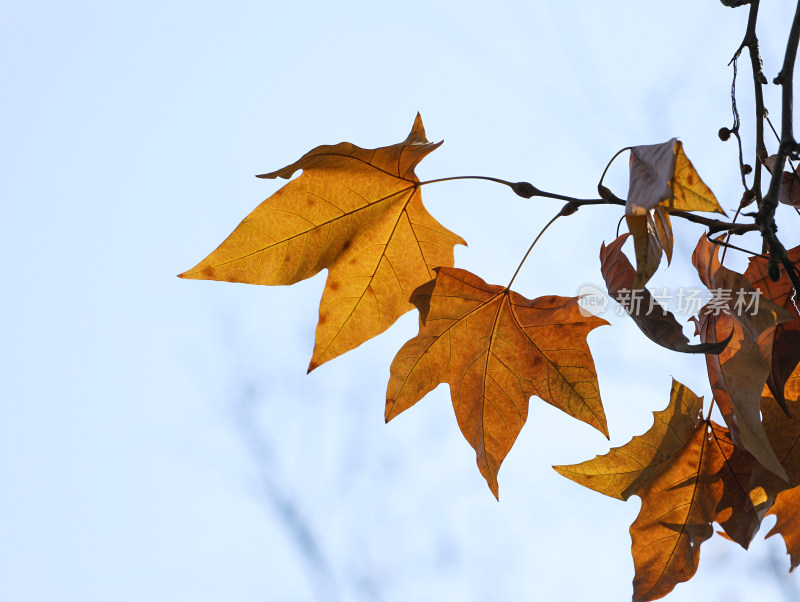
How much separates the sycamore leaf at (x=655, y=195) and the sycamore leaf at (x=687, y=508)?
21 cm

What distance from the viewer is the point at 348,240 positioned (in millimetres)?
517

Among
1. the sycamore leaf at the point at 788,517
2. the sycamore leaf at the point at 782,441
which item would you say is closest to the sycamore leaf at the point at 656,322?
the sycamore leaf at the point at 782,441

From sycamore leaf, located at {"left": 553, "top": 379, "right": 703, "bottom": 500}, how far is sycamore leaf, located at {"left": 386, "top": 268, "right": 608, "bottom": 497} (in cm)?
6

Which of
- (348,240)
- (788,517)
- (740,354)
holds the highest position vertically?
(348,240)

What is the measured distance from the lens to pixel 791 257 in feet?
1.53

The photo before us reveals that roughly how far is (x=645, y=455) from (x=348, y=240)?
0.89ft

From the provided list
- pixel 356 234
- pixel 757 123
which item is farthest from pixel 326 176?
pixel 757 123

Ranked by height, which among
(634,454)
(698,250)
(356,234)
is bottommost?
(634,454)

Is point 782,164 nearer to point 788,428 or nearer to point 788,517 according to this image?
point 788,428

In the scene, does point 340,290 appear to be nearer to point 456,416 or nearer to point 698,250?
point 456,416

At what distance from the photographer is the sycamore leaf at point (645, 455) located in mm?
510

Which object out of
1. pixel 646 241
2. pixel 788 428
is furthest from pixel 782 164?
pixel 788 428

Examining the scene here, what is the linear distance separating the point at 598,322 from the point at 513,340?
2.5 inches

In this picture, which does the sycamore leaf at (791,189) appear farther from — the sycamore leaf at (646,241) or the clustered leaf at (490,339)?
the sycamore leaf at (646,241)
